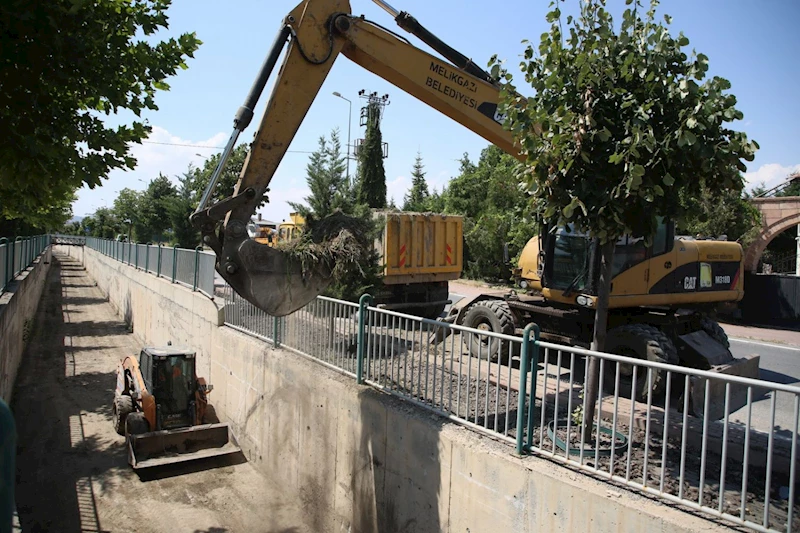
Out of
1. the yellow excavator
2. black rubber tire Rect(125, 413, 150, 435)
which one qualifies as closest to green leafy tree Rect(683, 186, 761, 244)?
the yellow excavator

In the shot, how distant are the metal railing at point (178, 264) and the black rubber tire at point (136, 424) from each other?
2839mm

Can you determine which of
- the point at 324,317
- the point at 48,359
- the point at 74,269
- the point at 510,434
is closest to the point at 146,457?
the point at 324,317

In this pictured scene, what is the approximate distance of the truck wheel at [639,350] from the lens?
7301mm

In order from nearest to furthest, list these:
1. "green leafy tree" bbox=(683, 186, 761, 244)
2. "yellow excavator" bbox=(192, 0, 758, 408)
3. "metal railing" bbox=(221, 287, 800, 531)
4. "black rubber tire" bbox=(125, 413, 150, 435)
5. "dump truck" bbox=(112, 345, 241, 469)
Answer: "metal railing" bbox=(221, 287, 800, 531), "yellow excavator" bbox=(192, 0, 758, 408), "dump truck" bbox=(112, 345, 241, 469), "black rubber tire" bbox=(125, 413, 150, 435), "green leafy tree" bbox=(683, 186, 761, 244)

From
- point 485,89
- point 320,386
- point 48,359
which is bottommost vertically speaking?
point 48,359

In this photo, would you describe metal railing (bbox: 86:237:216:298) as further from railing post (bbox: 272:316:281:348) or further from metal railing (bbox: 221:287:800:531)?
railing post (bbox: 272:316:281:348)

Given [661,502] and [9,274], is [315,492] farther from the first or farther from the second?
[9,274]

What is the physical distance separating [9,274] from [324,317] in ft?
31.9

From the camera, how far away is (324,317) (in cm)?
714

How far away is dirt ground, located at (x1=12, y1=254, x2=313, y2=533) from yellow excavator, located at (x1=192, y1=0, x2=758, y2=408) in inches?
133

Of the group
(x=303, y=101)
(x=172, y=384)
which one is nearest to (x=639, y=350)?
(x=303, y=101)

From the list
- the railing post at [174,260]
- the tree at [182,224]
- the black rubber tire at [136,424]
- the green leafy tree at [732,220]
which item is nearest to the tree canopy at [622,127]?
the black rubber tire at [136,424]

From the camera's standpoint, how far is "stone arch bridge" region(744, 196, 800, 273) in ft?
65.4

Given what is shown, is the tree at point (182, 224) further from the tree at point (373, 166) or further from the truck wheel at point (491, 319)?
the truck wheel at point (491, 319)
